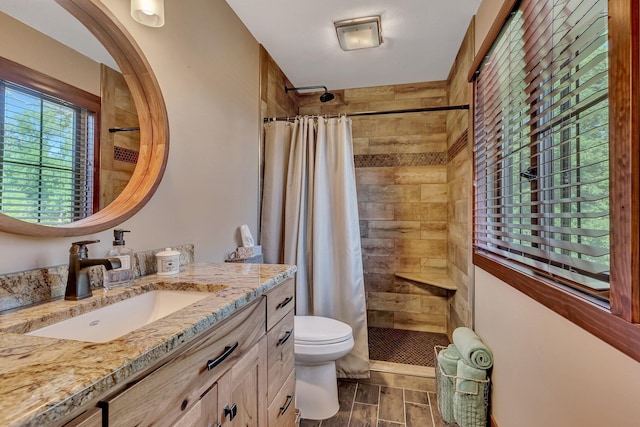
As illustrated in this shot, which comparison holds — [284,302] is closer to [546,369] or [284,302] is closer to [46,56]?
[546,369]

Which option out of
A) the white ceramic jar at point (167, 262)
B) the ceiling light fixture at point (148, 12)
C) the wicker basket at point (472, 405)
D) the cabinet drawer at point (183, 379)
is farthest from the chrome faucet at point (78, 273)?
the wicker basket at point (472, 405)

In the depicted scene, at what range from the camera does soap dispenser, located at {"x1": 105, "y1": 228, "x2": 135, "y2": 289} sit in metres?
1.01

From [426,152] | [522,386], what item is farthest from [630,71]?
[426,152]

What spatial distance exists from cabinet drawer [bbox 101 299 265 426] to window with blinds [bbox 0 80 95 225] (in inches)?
24.4

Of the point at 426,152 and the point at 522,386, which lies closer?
the point at 522,386

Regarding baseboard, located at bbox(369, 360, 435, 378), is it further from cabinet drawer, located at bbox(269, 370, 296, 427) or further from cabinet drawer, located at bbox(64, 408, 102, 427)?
cabinet drawer, located at bbox(64, 408, 102, 427)

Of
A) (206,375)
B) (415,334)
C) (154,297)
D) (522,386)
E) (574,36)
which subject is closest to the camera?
(206,375)

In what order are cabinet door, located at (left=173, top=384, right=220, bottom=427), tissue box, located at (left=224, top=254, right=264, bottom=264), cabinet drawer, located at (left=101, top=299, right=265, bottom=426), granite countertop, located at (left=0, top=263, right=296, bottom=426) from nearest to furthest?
granite countertop, located at (left=0, top=263, right=296, bottom=426)
cabinet drawer, located at (left=101, top=299, right=265, bottom=426)
cabinet door, located at (left=173, top=384, right=220, bottom=427)
tissue box, located at (left=224, top=254, right=264, bottom=264)

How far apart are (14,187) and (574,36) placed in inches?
65.5

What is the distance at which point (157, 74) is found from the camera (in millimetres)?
1293

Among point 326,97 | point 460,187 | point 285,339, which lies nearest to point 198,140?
point 285,339

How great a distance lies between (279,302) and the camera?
123 centimetres

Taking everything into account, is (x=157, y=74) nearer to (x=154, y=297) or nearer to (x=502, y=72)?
(x=154, y=297)

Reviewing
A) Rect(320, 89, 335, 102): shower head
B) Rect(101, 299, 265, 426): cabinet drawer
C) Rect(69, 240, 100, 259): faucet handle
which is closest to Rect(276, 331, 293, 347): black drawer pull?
Rect(101, 299, 265, 426): cabinet drawer
